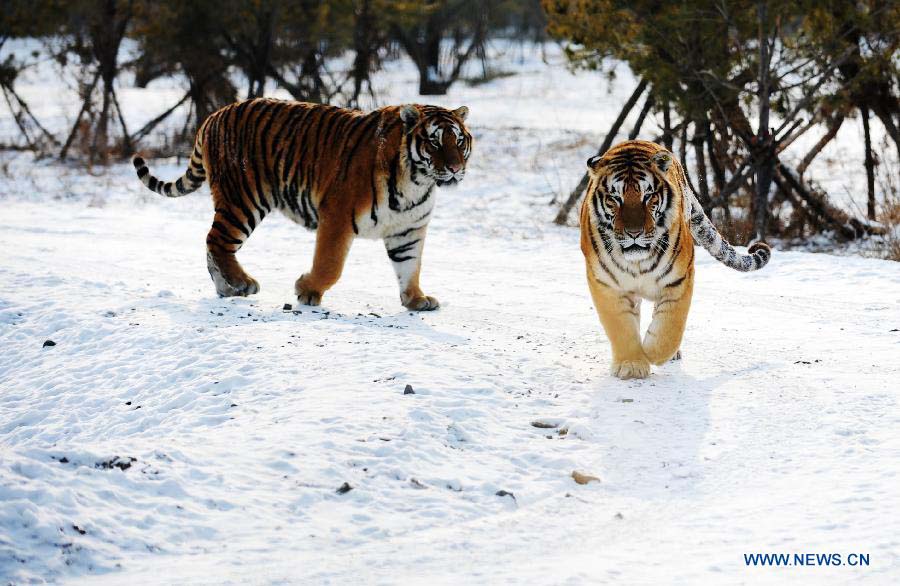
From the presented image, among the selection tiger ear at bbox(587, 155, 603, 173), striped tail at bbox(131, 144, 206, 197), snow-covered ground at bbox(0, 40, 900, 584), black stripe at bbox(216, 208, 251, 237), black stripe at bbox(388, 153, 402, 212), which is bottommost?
snow-covered ground at bbox(0, 40, 900, 584)

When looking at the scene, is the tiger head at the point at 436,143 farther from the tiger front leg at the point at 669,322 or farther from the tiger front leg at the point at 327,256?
the tiger front leg at the point at 669,322

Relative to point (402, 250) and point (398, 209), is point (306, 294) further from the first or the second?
point (398, 209)

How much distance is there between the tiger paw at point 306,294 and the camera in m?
6.64

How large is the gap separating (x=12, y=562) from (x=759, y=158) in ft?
28.0

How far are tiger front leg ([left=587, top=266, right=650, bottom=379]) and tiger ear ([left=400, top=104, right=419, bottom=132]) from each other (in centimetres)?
180

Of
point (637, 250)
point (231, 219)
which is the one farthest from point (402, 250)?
point (637, 250)

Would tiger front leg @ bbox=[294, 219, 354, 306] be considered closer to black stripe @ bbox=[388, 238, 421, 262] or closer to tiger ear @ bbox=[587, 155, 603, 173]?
black stripe @ bbox=[388, 238, 421, 262]

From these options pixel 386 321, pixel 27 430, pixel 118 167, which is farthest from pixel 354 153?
pixel 118 167

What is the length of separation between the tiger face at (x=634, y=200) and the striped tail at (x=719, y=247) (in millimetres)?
819

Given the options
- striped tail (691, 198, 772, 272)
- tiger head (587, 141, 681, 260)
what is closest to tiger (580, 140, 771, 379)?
tiger head (587, 141, 681, 260)

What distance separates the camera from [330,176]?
6.64 meters

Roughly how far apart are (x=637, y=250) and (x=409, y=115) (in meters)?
2.08

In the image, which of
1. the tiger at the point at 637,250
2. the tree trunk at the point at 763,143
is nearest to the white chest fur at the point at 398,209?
the tiger at the point at 637,250

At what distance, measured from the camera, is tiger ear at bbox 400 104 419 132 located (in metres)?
6.32
